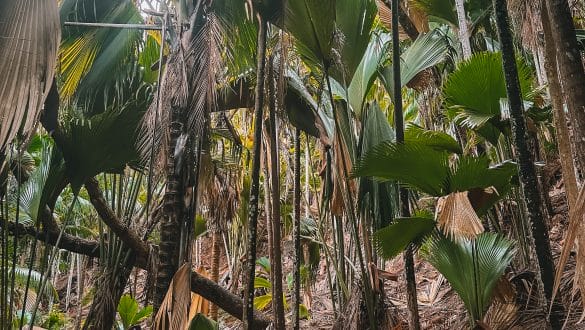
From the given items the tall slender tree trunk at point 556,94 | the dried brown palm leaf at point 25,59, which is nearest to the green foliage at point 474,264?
the tall slender tree trunk at point 556,94

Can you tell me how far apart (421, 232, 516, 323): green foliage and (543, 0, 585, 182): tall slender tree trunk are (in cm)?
118

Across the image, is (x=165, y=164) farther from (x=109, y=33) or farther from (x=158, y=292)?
(x=109, y=33)

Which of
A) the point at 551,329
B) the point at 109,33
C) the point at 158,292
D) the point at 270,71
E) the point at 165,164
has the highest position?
the point at 109,33

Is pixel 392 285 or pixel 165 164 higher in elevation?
pixel 165 164

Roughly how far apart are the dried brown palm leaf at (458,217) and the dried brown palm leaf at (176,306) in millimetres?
1545

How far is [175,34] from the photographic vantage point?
349cm

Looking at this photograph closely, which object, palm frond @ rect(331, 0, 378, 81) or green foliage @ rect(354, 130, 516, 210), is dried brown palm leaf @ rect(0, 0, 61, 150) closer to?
green foliage @ rect(354, 130, 516, 210)

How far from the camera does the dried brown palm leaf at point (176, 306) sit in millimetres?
2928

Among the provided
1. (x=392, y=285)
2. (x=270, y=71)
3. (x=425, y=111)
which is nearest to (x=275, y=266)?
(x=270, y=71)

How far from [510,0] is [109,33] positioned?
3.41m

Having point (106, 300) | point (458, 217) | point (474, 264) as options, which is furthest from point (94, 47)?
point (474, 264)

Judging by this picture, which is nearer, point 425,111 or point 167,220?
point 167,220

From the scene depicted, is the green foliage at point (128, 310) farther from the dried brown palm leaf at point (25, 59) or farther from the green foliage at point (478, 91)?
the dried brown palm leaf at point (25, 59)

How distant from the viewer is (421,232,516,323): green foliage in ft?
11.3
